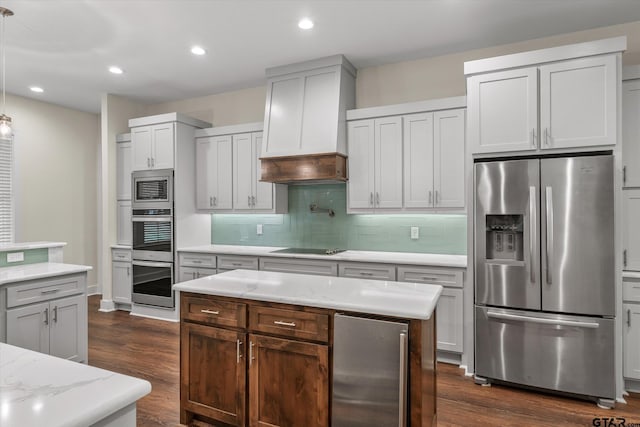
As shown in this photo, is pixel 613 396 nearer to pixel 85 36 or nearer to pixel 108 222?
pixel 85 36

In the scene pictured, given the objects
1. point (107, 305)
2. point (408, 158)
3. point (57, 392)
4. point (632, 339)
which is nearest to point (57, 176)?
point (107, 305)

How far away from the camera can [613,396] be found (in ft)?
8.69

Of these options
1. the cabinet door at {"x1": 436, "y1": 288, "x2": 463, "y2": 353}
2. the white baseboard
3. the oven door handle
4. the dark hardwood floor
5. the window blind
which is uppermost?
the window blind

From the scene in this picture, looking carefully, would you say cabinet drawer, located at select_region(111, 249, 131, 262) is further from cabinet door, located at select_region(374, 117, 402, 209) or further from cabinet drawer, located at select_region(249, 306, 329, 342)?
cabinet drawer, located at select_region(249, 306, 329, 342)

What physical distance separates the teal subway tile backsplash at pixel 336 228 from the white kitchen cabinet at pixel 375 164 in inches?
13.4

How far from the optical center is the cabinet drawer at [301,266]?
3.91m

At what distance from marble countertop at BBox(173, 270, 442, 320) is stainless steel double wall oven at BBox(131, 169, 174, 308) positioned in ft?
8.60

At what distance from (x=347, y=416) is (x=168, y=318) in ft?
12.1

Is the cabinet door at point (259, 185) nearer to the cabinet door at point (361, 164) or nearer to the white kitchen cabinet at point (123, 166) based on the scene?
the cabinet door at point (361, 164)

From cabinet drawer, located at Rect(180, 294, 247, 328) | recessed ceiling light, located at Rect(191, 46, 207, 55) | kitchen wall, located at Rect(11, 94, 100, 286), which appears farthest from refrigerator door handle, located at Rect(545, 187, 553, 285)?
kitchen wall, located at Rect(11, 94, 100, 286)

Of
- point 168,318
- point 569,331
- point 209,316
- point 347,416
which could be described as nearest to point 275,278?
point 209,316

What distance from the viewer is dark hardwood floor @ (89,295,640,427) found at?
250 cm

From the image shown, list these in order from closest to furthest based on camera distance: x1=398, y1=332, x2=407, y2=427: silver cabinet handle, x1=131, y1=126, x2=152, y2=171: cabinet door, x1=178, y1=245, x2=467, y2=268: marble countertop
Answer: x1=398, y1=332, x2=407, y2=427: silver cabinet handle, x1=178, y1=245, x2=467, y2=268: marble countertop, x1=131, y1=126, x2=152, y2=171: cabinet door

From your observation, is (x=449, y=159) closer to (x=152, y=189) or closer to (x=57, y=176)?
(x=152, y=189)
